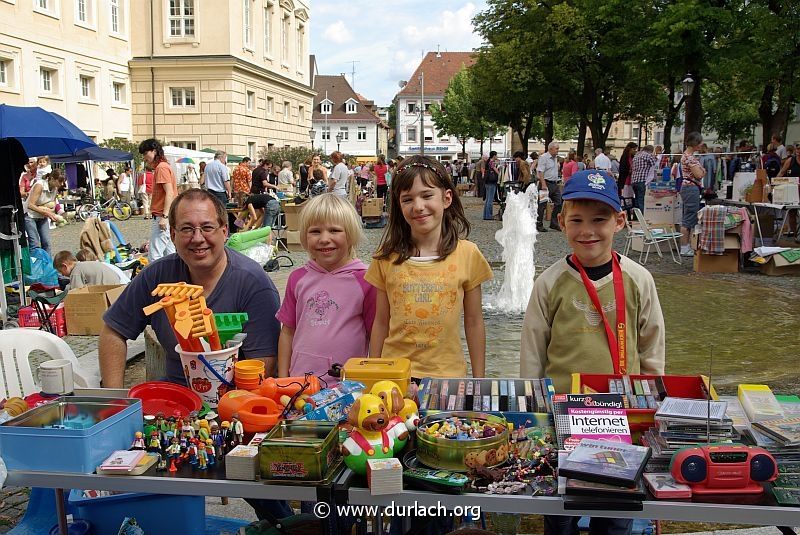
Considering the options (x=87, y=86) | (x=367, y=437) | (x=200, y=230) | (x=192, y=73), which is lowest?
(x=367, y=437)

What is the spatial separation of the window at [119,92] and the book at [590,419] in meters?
37.3

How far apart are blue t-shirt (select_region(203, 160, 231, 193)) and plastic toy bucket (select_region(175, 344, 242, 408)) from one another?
14.6 metres

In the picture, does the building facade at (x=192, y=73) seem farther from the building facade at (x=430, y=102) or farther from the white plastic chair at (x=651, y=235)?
the building facade at (x=430, y=102)

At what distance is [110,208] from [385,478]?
85.0 ft

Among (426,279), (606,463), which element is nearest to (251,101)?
(426,279)

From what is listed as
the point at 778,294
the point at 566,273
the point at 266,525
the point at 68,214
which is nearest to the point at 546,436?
the point at 566,273

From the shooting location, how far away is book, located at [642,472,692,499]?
1927 mm

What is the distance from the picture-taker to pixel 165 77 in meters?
Answer: 37.3

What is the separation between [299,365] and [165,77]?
3733 cm

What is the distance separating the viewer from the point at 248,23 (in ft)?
135

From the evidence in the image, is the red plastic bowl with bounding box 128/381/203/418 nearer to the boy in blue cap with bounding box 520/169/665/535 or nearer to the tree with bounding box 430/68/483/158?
the boy in blue cap with bounding box 520/169/665/535

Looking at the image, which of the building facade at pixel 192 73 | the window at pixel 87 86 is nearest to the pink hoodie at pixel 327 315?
the window at pixel 87 86

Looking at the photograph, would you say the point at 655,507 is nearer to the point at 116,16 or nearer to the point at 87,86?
the point at 87,86

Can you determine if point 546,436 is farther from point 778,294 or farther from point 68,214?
point 68,214
